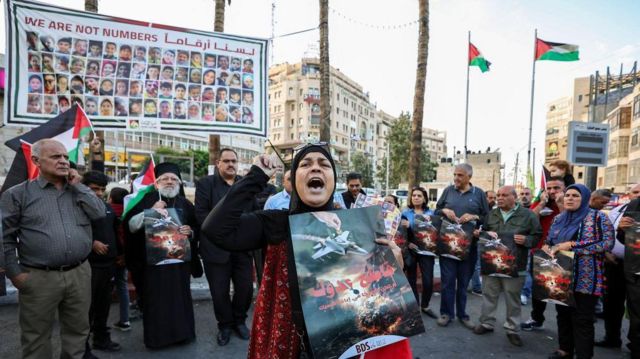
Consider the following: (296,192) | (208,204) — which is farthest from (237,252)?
(208,204)

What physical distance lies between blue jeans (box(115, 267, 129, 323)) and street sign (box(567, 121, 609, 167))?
9787 millimetres

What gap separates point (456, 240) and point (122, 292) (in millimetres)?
4618

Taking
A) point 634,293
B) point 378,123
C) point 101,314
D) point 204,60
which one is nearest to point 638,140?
point 634,293

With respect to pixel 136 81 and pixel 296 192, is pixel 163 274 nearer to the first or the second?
pixel 296 192

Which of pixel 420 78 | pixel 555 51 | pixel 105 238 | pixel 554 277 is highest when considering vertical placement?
pixel 555 51

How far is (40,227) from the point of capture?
120 inches

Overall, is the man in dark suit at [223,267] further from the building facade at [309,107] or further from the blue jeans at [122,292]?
the building facade at [309,107]

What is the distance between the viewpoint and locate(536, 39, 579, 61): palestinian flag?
1256 centimetres

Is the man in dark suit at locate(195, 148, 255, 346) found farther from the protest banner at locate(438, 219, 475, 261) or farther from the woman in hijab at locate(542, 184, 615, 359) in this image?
the woman in hijab at locate(542, 184, 615, 359)

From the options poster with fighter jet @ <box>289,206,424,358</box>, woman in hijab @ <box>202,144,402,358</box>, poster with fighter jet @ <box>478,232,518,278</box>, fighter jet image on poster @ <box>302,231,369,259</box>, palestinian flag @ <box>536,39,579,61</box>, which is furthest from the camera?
palestinian flag @ <box>536,39,579,61</box>

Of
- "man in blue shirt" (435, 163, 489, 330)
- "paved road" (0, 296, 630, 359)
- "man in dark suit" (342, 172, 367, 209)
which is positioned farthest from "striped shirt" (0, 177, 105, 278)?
"man in blue shirt" (435, 163, 489, 330)

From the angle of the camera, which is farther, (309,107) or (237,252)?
(309,107)

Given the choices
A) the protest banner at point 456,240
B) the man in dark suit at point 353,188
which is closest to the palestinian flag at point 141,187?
the man in dark suit at point 353,188

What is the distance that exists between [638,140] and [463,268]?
126 ft
